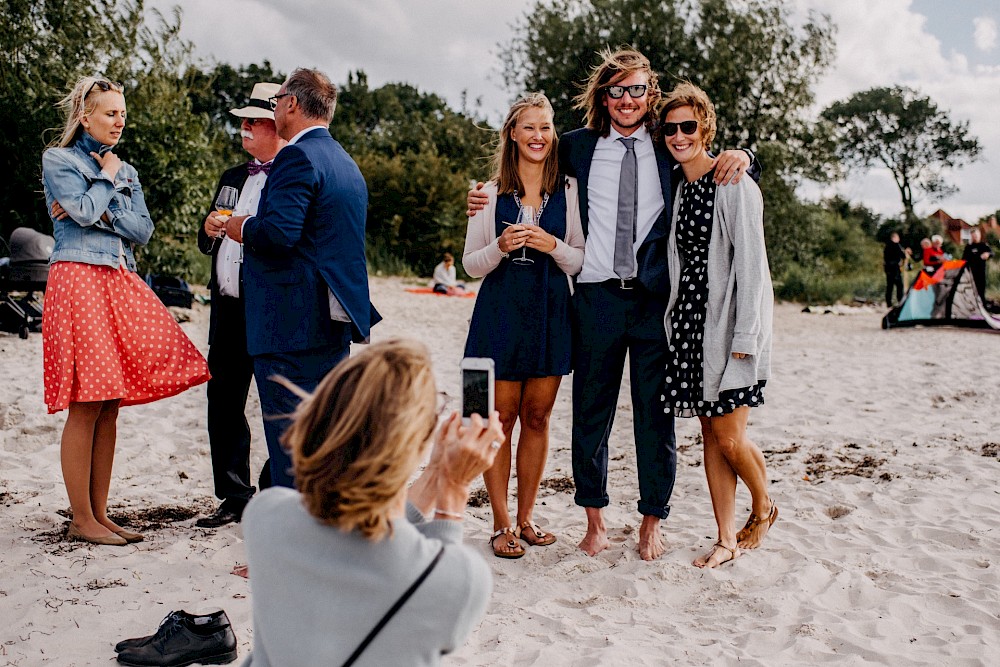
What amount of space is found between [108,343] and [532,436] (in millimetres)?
1915

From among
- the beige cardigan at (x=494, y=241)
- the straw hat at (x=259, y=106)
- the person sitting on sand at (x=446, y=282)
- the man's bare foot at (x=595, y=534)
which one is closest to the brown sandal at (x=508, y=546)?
Answer: the man's bare foot at (x=595, y=534)

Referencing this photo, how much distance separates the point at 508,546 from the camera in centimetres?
390

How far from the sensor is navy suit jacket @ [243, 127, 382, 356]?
3252 millimetres

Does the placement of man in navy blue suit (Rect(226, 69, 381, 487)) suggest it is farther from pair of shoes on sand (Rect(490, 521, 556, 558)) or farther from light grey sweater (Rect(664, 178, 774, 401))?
light grey sweater (Rect(664, 178, 774, 401))

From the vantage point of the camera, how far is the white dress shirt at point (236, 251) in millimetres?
3912

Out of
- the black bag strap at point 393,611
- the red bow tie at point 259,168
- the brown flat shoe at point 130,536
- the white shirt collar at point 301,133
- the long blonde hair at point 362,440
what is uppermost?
the white shirt collar at point 301,133

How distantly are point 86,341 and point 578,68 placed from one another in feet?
61.9

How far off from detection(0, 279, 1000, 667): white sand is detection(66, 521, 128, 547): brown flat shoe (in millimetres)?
53

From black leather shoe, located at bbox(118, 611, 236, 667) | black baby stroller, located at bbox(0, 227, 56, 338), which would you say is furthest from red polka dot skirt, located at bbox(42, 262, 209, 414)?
black baby stroller, located at bbox(0, 227, 56, 338)

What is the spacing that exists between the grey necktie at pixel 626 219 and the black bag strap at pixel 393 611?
2543 millimetres

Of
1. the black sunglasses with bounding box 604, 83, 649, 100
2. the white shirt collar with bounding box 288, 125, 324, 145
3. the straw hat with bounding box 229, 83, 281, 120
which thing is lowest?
the white shirt collar with bounding box 288, 125, 324, 145

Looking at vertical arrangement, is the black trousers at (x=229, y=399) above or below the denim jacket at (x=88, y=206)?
below

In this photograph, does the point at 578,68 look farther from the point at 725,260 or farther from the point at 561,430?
the point at 725,260

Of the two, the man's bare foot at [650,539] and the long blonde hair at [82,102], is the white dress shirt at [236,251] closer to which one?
the long blonde hair at [82,102]
